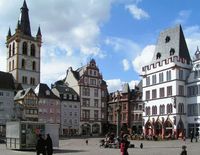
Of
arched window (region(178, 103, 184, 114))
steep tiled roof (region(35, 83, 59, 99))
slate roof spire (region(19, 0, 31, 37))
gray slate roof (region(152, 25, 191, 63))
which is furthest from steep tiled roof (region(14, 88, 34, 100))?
arched window (region(178, 103, 184, 114))

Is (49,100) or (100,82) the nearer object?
(49,100)

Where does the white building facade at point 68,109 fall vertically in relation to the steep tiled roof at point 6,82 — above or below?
below

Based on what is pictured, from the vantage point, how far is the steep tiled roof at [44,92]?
99575mm

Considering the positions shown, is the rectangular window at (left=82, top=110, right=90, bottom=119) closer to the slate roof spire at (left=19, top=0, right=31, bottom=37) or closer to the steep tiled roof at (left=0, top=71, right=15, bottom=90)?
the steep tiled roof at (left=0, top=71, right=15, bottom=90)

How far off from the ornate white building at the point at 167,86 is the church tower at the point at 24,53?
133 feet

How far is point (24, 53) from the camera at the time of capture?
118 metres

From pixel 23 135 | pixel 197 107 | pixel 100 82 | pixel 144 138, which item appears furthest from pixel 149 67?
pixel 23 135

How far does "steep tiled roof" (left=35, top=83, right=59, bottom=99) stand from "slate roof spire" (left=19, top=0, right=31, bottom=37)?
24.5 metres

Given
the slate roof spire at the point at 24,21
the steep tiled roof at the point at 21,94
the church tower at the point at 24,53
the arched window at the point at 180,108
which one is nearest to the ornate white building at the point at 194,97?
the arched window at the point at 180,108

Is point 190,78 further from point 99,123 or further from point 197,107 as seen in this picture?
point 99,123

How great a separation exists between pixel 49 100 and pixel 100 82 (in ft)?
54.6

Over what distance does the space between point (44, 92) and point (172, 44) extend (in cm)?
3494

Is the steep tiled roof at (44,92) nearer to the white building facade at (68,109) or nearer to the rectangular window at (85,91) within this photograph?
the white building facade at (68,109)

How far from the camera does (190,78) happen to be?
78.1 m
